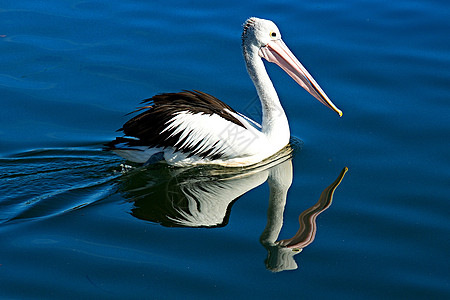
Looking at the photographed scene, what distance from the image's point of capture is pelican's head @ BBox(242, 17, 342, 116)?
6012 millimetres

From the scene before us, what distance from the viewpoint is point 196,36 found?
8148mm

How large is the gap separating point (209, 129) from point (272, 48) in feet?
3.09

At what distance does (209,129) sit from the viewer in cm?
581

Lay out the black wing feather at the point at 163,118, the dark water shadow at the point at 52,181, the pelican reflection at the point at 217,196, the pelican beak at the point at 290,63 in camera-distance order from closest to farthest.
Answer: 1. the pelican reflection at the point at 217,196
2. the dark water shadow at the point at 52,181
3. the black wing feather at the point at 163,118
4. the pelican beak at the point at 290,63

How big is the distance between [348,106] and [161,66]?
2103 millimetres

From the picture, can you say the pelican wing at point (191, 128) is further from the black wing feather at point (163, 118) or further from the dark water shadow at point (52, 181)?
the dark water shadow at point (52, 181)

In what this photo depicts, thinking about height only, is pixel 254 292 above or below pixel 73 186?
below

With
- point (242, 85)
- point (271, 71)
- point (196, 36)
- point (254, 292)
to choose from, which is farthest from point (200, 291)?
point (196, 36)

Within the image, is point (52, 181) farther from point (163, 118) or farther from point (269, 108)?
Answer: point (269, 108)

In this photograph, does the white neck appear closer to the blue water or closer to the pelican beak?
the pelican beak

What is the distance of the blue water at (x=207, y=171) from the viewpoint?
4.49 meters

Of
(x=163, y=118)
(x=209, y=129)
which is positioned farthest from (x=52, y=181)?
(x=209, y=129)

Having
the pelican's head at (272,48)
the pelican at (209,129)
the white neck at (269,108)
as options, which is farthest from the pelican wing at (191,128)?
the pelican's head at (272,48)

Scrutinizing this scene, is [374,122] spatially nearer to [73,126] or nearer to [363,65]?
[363,65]
